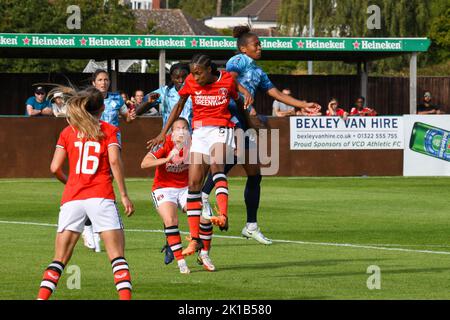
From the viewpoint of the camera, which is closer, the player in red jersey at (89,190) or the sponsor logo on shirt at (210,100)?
the player in red jersey at (89,190)

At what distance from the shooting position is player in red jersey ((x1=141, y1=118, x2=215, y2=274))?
12.7m

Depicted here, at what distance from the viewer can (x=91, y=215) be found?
370 inches

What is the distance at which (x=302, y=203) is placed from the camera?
22.4 metres

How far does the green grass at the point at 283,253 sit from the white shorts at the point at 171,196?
2.37 feet

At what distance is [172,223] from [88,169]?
128 inches

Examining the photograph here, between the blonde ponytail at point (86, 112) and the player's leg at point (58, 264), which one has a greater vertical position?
the blonde ponytail at point (86, 112)

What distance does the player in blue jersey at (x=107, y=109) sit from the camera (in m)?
14.5

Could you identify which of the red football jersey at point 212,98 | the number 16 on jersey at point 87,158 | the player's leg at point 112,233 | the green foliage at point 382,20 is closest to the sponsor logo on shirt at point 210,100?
the red football jersey at point 212,98

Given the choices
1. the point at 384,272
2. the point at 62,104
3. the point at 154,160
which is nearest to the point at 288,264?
the point at 384,272

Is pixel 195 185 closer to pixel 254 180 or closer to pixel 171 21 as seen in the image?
pixel 254 180

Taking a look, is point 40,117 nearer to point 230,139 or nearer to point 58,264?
point 230,139

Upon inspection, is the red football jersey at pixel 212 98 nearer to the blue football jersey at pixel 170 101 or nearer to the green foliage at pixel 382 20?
the blue football jersey at pixel 170 101

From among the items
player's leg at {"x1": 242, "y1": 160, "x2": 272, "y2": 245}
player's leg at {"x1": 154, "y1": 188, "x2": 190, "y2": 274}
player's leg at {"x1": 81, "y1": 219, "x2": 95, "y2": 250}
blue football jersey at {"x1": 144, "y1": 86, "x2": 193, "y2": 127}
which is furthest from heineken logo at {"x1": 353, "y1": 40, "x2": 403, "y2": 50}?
player's leg at {"x1": 154, "y1": 188, "x2": 190, "y2": 274}

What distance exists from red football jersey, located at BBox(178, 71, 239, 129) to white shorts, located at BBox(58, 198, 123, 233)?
3.35 metres
